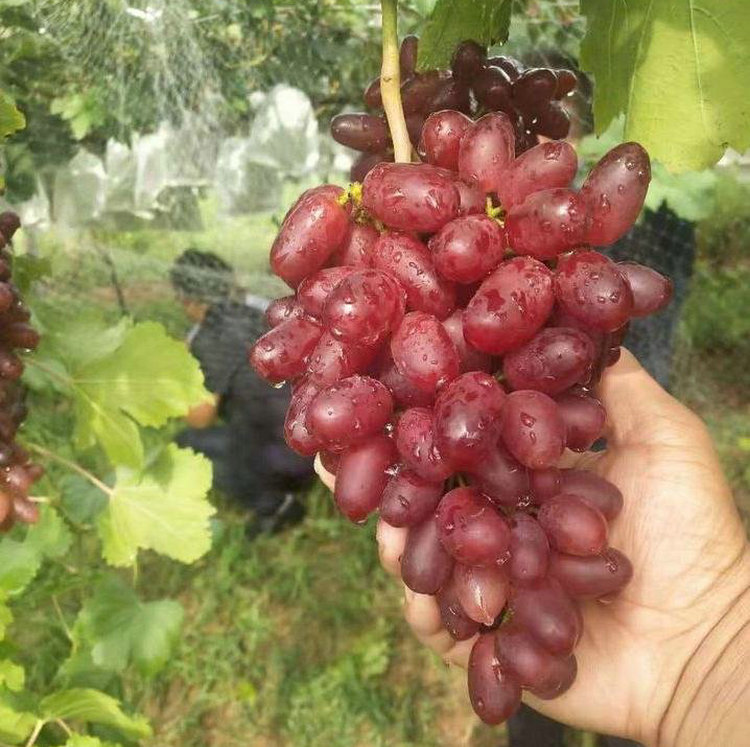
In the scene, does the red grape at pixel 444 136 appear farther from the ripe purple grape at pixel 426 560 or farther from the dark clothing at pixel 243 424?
the dark clothing at pixel 243 424

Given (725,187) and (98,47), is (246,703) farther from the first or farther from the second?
(725,187)

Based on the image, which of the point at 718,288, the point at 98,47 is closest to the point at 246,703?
the point at 98,47

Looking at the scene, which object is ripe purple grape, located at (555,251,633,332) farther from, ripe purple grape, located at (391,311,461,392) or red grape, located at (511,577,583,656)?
red grape, located at (511,577,583,656)

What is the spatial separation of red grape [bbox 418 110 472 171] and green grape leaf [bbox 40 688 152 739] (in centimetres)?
100

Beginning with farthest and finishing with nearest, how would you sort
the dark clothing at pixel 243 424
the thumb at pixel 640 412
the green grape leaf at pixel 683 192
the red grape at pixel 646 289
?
the dark clothing at pixel 243 424 < the green grape leaf at pixel 683 192 < the thumb at pixel 640 412 < the red grape at pixel 646 289

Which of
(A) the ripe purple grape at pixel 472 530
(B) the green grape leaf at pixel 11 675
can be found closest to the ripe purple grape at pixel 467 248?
(A) the ripe purple grape at pixel 472 530

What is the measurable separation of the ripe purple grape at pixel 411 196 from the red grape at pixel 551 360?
0.46ft

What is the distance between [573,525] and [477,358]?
0.18 m

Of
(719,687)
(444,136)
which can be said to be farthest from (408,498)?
(719,687)

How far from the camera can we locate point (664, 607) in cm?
105

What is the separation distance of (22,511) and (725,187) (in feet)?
13.3

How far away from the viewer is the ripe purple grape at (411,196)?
745 millimetres

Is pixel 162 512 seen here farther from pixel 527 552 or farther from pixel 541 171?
pixel 541 171

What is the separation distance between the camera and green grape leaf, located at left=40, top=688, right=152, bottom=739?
1296 mm
